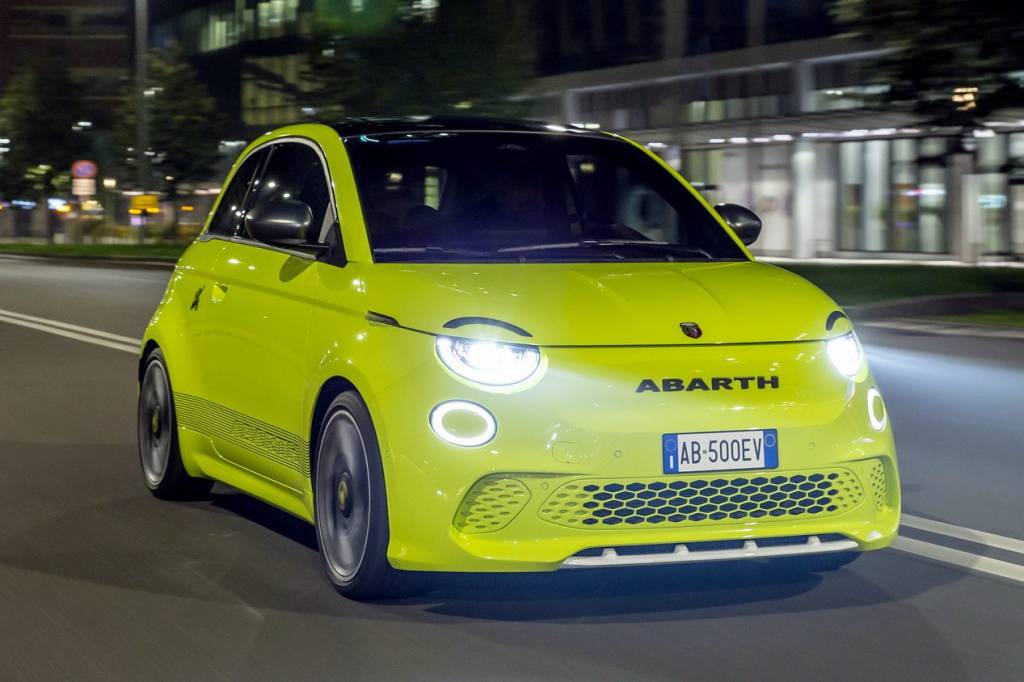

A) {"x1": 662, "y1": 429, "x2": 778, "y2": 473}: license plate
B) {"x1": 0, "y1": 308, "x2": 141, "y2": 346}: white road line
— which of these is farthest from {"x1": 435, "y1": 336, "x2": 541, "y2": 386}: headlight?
{"x1": 0, "y1": 308, "x2": 141, "y2": 346}: white road line

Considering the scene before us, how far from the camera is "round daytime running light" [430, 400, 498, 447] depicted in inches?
207

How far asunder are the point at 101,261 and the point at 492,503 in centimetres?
4441

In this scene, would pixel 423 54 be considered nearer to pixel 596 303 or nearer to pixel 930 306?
pixel 930 306

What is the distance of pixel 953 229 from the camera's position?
1582 inches

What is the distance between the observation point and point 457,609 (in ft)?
18.3

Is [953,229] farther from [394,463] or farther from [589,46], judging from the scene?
[394,463]

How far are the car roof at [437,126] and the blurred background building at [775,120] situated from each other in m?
27.4

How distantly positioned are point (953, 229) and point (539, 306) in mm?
36035

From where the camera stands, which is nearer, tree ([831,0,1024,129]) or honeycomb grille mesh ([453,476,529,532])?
honeycomb grille mesh ([453,476,529,532])

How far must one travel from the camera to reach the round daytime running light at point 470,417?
5.25m

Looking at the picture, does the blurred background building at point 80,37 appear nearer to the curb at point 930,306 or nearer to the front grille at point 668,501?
the curb at point 930,306

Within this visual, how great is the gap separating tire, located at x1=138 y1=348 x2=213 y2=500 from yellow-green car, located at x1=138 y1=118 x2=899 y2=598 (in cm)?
89

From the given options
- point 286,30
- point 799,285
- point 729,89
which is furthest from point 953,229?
point 286,30

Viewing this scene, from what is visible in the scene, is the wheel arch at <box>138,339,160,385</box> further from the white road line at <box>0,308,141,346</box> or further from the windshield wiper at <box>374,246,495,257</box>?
the white road line at <box>0,308,141,346</box>
